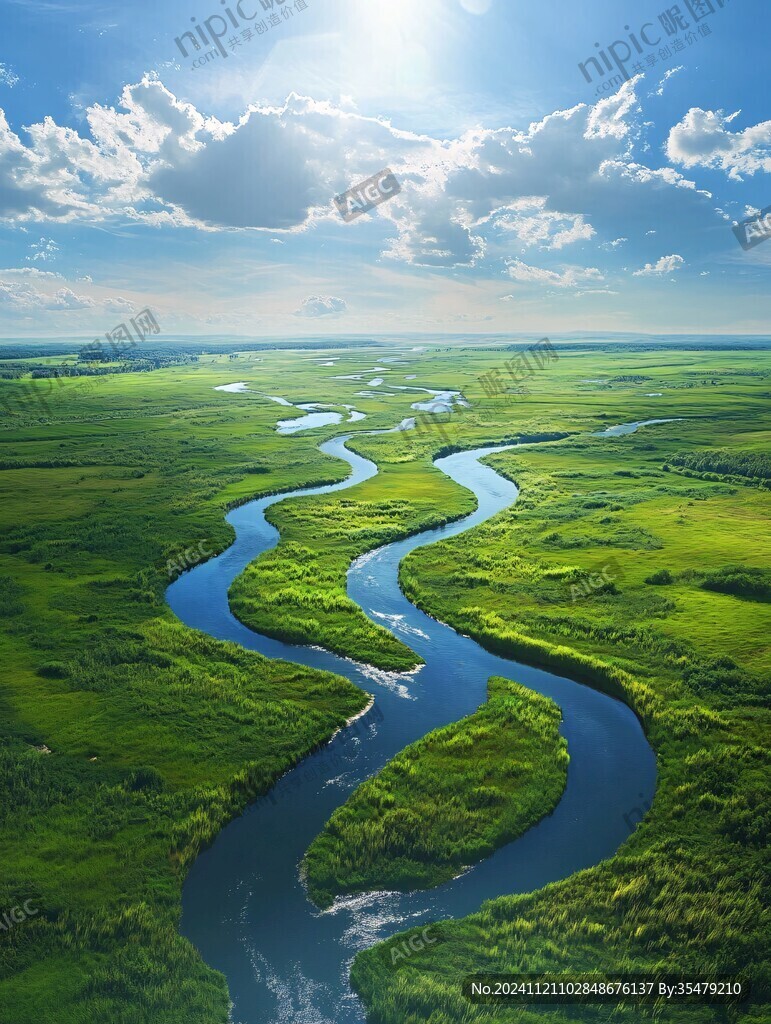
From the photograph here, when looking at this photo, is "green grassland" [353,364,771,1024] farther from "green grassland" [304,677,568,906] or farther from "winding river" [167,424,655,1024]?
"green grassland" [304,677,568,906]

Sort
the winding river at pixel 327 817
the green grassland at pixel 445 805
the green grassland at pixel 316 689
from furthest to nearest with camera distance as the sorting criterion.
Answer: the green grassland at pixel 445 805 → the green grassland at pixel 316 689 → the winding river at pixel 327 817

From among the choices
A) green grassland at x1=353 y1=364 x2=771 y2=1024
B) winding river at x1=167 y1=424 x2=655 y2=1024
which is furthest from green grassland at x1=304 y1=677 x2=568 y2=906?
green grassland at x1=353 y1=364 x2=771 y2=1024

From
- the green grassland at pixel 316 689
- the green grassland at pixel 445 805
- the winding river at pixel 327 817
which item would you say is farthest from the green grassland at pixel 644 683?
the green grassland at pixel 445 805

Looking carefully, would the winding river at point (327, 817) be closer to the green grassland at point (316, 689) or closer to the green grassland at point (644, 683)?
the green grassland at point (316, 689)

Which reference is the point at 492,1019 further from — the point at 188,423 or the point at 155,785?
the point at 188,423

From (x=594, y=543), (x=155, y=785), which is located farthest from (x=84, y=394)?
(x=155, y=785)

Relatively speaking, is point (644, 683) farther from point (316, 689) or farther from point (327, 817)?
point (327, 817)

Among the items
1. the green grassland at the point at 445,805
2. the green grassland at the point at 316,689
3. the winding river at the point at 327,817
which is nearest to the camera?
the winding river at the point at 327,817
